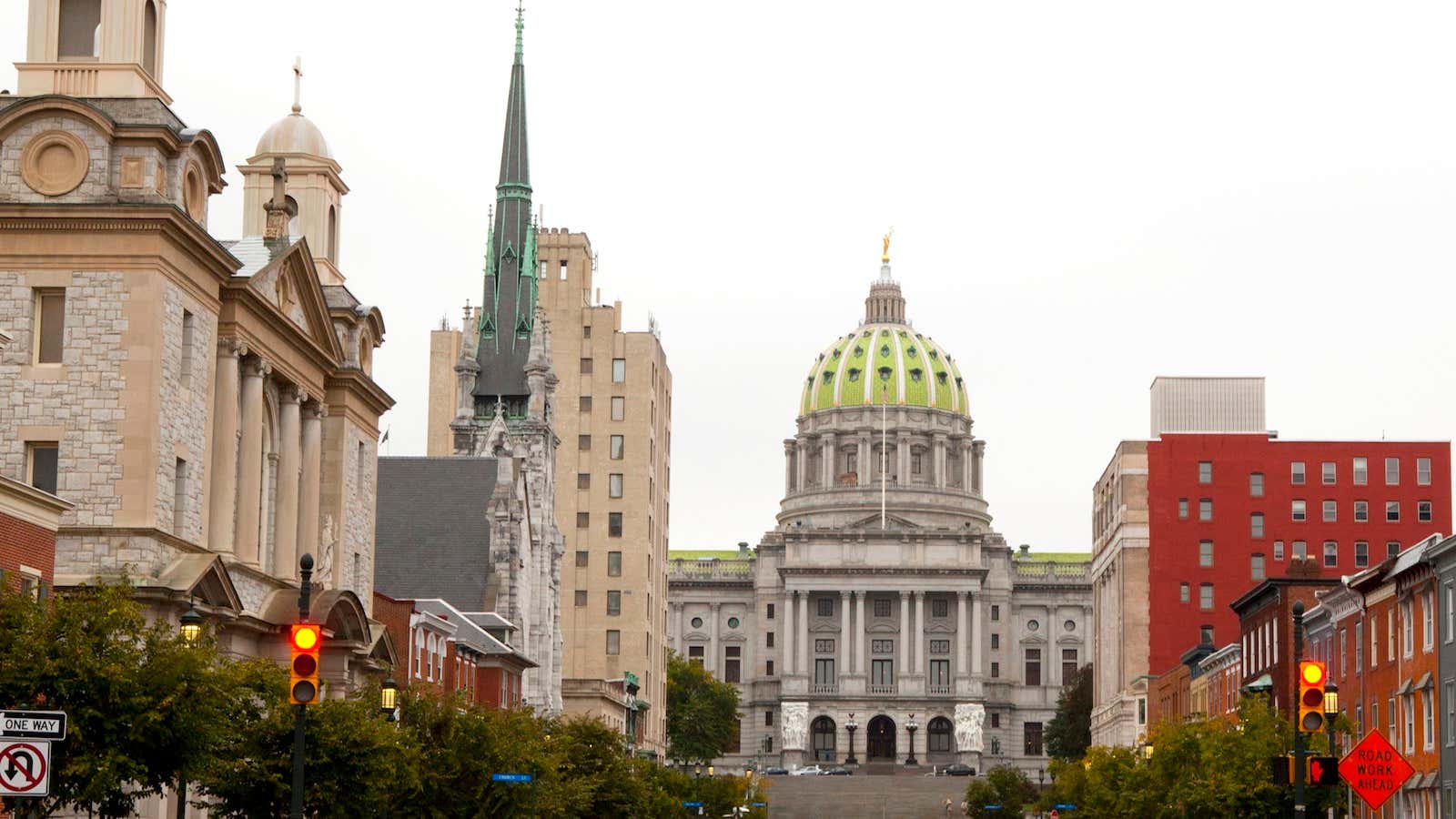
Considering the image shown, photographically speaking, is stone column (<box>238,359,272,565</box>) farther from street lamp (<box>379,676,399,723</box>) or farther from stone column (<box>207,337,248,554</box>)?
street lamp (<box>379,676,399,723</box>)

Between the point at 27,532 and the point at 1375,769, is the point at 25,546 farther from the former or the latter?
the point at 1375,769

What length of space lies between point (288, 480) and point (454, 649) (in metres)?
30.7

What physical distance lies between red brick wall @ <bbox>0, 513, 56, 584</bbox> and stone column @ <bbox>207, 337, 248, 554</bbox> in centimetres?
1111

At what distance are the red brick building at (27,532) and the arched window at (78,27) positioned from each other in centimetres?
1338

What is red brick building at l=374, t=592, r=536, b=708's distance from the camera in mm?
80312

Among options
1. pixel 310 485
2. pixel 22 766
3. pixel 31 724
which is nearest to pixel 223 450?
pixel 310 485

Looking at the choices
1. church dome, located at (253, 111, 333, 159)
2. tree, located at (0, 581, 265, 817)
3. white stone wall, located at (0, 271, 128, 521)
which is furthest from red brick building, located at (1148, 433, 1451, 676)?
tree, located at (0, 581, 265, 817)

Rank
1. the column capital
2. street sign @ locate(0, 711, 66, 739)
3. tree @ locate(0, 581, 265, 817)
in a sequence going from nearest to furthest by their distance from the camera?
street sign @ locate(0, 711, 66, 739) < tree @ locate(0, 581, 265, 817) < the column capital

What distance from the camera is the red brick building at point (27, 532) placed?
136 ft

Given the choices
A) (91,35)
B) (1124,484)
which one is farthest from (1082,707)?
(91,35)

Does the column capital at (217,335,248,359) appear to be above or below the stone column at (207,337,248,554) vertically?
above

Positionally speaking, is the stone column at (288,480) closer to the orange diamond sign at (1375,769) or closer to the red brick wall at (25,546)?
the red brick wall at (25,546)

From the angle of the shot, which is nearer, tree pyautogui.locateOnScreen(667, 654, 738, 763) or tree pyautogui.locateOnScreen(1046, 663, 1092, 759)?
tree pyautogui.locateOnScreen(1046, 663, 1092, 759)

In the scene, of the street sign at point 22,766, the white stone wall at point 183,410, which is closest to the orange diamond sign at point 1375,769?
the street sign at point 22,766
